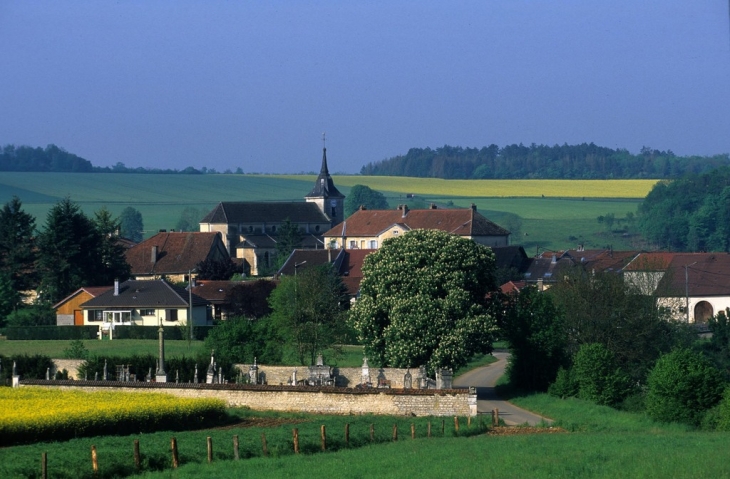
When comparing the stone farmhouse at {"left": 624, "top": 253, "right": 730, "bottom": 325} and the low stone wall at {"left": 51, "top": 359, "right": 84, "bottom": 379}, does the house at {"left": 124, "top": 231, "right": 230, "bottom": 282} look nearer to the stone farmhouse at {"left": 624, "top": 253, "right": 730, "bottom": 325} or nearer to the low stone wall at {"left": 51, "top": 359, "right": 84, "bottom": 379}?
the stone farmhouse at {"left": 624, "top": 253, "right": 730, "bottom": 325}

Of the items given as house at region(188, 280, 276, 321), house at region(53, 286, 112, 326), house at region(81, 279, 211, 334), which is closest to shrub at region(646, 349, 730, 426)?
house at region(81, 279, 211, 334)

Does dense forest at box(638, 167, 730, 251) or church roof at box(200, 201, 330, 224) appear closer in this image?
church roof at box(200, 201, 330, 224)

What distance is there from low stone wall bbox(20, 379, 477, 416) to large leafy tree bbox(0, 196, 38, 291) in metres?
49.8

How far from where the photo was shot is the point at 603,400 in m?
40.2

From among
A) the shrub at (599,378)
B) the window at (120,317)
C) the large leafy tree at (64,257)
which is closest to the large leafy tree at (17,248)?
the large leafy tree at (64,257)

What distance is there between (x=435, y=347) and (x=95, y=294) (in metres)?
36.1

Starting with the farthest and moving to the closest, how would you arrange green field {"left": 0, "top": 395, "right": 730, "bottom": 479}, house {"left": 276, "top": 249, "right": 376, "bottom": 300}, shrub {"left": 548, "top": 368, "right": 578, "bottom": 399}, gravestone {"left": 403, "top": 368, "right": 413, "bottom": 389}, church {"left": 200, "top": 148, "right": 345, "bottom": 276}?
church {"left": 200, "top": 148, "right": 345, "bottom": 276}, house {"left": 276, "top": 249, "right": 376, "bottom": 300}, shrub {"left": 548, "top": 368, "right": 578, "bottom": 399}, gravestone {"left": 403, "top": 368, "right": 413, "bottom": 389}, green field {"left": 0, "top": 395, "right": 730, "bottom": 479}

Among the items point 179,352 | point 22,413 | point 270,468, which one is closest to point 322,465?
point 270,468

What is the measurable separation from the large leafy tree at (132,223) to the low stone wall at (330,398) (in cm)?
13261

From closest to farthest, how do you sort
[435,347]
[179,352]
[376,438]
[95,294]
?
1. [376,438]
2. [435,347]
3. [179,352]
4. [95,294]

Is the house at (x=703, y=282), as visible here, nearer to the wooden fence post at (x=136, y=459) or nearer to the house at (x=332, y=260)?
the house at (x=332, y=260)

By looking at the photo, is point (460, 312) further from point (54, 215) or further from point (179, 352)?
point (54, 215)

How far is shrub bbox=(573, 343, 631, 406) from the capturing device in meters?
40.3

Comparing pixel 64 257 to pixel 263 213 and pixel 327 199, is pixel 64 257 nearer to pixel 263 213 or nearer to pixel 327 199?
pixel 263 213
